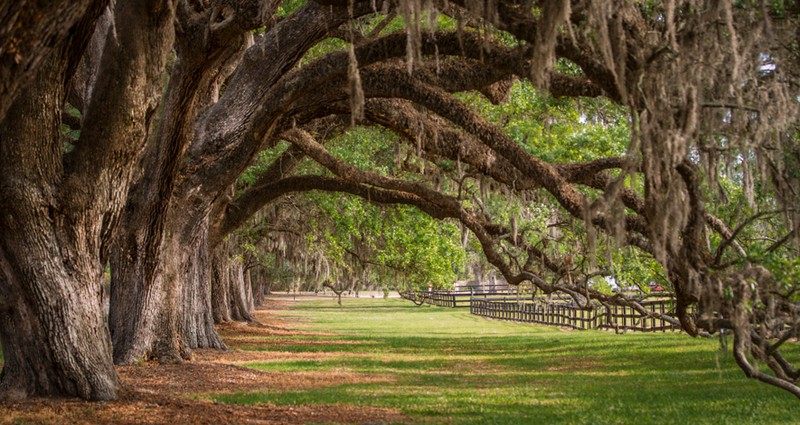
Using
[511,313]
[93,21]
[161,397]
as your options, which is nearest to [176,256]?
[161,397]

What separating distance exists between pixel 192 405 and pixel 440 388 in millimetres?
4720

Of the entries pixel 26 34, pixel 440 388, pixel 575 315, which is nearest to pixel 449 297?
pixel 575 315

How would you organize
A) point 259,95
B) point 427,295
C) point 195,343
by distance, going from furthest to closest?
1. point 427,295
2. point 195,343
3. point 259,95

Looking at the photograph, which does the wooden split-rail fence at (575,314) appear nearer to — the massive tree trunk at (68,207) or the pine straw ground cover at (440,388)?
the pine straw ground cover at (440,388)

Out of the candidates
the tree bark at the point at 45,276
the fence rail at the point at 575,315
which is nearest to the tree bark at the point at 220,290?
the fence rail at the point at 575,315

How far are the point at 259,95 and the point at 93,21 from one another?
4.26 metres

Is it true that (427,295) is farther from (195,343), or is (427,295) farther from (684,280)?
(684,280)

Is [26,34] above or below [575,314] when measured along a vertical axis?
above

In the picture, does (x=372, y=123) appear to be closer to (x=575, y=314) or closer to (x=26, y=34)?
(x=26, y=34)

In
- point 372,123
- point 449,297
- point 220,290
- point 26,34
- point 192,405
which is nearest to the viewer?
point 26,34

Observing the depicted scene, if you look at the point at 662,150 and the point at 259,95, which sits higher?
the point at 259,95

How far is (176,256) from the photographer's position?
14.3 meters

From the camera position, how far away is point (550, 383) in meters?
14.1

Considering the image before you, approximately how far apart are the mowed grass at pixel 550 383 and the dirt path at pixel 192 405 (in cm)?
57
